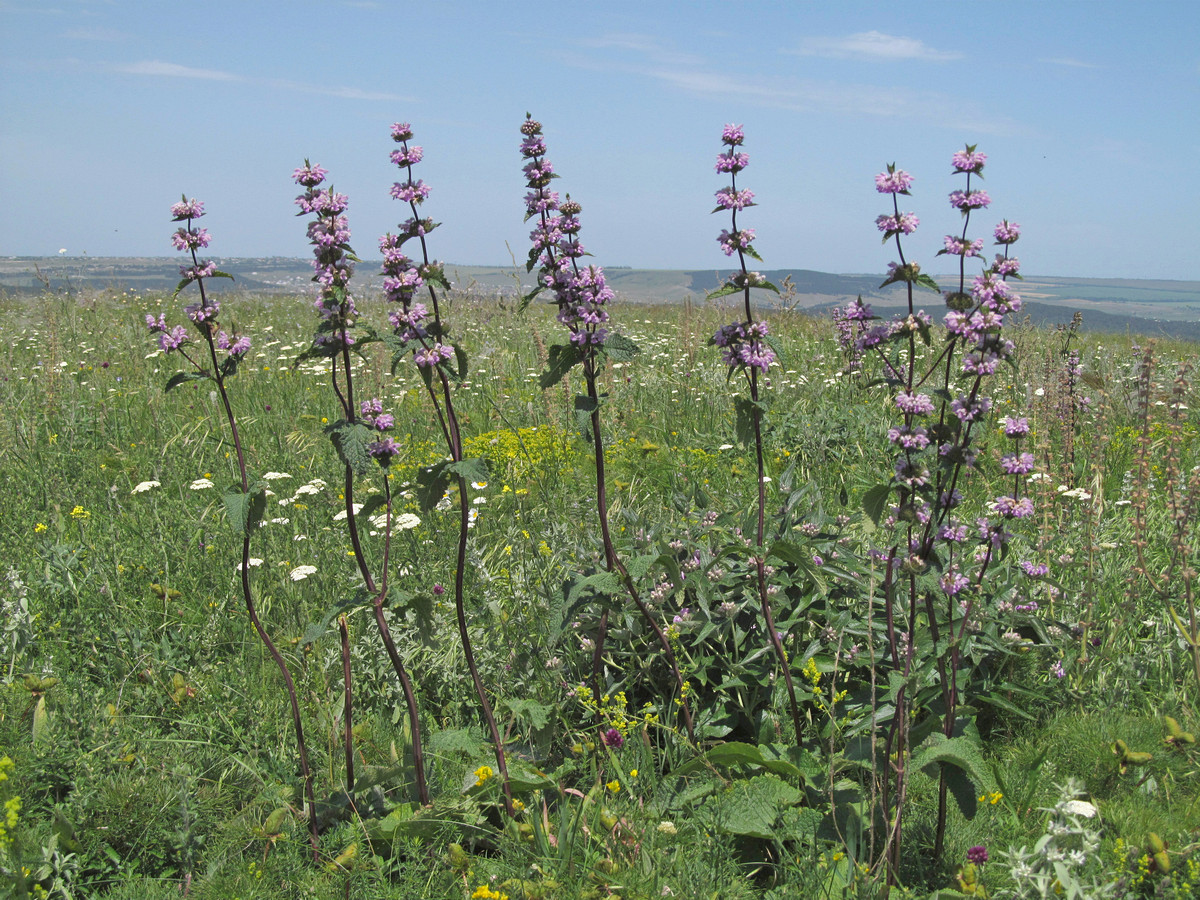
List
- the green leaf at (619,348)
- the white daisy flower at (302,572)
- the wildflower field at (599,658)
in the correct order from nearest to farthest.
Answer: the wildflower field at (599,658) → the green leaf at (619,348) → the white daisy flower at (302,572)

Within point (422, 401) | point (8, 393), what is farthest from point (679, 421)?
point (8, 393)

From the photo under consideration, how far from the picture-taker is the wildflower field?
2023mm

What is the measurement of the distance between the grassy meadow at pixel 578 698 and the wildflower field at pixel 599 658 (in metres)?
0.02

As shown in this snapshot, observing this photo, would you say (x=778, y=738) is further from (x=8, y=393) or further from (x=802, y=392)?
(x=8, y=393)

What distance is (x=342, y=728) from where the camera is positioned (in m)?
2.78

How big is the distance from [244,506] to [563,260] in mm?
1070

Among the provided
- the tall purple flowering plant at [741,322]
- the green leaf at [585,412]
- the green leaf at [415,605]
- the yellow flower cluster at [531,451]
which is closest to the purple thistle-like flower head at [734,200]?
the tall purple flowering plant at [741,322]

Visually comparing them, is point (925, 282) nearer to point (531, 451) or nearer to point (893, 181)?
point (893, 181)

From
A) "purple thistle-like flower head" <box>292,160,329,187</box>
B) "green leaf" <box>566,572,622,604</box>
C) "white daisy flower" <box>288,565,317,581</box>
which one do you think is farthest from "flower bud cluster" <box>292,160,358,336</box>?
"white daisy flower" <box>288,565,317,581</box>

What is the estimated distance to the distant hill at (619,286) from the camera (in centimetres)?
782

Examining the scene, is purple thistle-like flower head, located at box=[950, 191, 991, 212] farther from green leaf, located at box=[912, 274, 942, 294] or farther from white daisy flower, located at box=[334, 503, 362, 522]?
white daisy flower, located at box=[334, 503, 362, 522]

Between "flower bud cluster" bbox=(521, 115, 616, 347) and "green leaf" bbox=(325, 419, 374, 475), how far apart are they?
62 cm

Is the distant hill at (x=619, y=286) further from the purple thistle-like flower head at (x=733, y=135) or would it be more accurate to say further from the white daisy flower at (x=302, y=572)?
the white daisy flower at (x=302, y=572)

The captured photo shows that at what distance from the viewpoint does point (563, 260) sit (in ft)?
7.04
